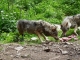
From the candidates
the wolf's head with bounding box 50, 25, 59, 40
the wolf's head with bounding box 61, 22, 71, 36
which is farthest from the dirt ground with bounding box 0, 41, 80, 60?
the wolf's head with bounding box 61, 22, 71, 36

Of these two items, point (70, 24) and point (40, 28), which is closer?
point (40, 28)

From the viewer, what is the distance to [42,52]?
8.59 meters

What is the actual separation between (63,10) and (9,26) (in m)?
4.98

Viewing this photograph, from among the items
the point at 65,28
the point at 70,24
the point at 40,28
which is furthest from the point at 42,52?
the point at 70,24

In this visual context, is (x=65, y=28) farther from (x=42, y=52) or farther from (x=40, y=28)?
(x=42, y=52)

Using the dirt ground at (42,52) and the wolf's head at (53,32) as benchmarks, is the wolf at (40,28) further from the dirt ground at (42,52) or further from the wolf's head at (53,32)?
the dirt ground at (42,52)

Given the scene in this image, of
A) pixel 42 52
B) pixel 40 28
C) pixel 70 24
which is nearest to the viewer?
pixel 42 52

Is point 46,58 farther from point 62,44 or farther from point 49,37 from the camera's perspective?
point 49,37

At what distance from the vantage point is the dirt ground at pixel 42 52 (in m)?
8.13

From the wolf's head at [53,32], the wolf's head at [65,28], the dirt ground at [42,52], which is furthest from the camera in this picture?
the wolf's head at [65,28]

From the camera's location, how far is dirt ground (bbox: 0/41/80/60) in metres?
8.13

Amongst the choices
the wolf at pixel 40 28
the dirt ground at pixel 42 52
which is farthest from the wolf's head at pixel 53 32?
the dirt ground at pixel 42 52

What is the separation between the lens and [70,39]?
10.6 m

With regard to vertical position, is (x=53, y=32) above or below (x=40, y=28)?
below
